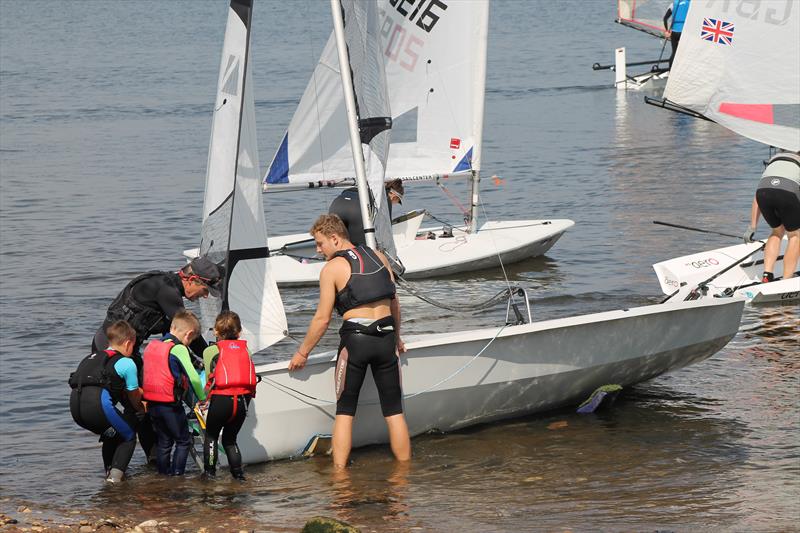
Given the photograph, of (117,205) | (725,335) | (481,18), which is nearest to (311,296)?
(481,18)

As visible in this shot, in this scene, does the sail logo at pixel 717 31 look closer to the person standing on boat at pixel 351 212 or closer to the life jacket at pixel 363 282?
the person standing on boat at pixel 351 212

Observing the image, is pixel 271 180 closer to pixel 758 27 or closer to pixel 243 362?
pixel 758 27

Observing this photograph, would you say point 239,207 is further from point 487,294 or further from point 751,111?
point 751,111

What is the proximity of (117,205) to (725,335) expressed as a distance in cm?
1325

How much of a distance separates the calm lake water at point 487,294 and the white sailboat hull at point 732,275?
0.20 meters

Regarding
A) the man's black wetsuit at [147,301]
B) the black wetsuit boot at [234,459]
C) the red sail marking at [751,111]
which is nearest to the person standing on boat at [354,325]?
the black wetsuit boot at [234,459]

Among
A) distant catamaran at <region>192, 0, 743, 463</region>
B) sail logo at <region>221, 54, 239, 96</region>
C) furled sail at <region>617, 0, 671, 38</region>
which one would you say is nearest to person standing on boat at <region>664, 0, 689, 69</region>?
furled sail at <region>617, 0, 671, 38</region>

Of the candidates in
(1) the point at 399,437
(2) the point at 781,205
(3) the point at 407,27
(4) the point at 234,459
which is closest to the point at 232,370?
(4) the point at 234,459

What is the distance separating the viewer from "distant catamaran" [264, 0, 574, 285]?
14.2 metres

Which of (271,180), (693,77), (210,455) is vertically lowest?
(210,455)

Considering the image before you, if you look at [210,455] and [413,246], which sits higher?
[413,246]

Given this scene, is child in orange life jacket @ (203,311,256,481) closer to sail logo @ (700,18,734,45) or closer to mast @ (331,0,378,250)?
mast @ (331,0,378,250)

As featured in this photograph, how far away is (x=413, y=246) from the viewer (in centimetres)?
1458

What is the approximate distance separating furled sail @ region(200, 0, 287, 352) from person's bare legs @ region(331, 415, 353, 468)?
2.78ft
